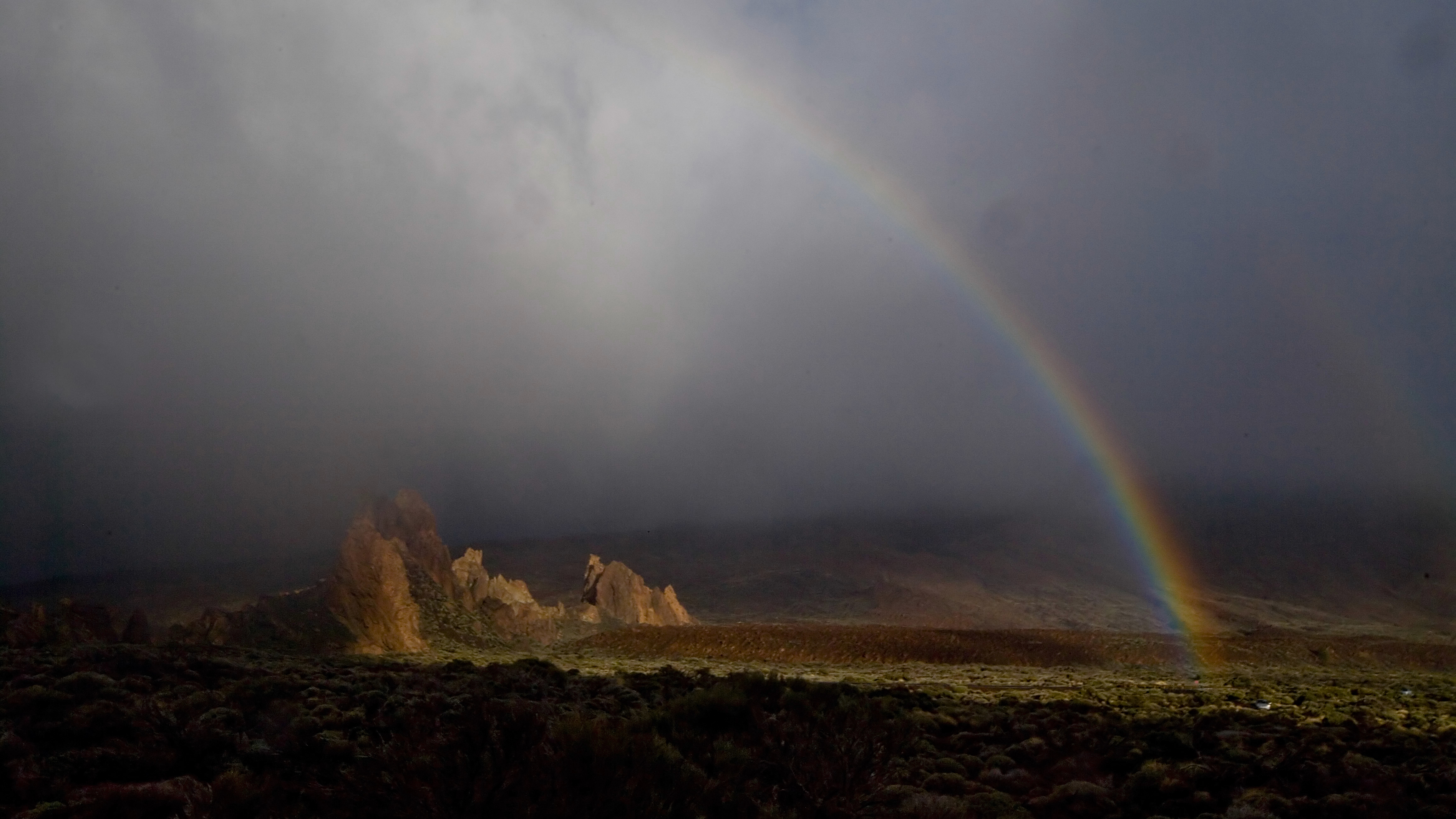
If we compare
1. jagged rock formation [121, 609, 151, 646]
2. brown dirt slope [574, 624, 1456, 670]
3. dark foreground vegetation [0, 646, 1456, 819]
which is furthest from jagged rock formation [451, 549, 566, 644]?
dark foreground vegetation [0, 646, 1456, 819]

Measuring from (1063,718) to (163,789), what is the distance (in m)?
19.1

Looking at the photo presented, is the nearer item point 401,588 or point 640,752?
point 640,752

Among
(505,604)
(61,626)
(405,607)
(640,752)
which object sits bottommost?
(505,604)

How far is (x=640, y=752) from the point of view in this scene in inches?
321

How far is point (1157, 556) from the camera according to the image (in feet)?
384

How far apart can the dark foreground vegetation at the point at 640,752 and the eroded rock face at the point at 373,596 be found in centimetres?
2363

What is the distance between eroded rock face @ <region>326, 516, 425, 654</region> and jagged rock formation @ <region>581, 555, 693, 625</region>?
25.2 metres

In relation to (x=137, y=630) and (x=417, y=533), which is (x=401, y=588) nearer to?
(x=417, y=533)

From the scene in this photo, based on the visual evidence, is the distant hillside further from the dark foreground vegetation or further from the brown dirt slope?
the dark foreground vegetation

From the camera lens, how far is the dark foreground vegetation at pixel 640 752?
25.2 ft

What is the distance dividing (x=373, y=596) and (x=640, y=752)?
45.3 metres

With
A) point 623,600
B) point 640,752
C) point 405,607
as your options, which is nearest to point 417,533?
point 405,607

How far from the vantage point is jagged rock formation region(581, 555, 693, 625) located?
7750cm

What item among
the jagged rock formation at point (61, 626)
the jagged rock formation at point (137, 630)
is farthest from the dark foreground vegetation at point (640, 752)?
the jagged rock formation at point (137, 630)
